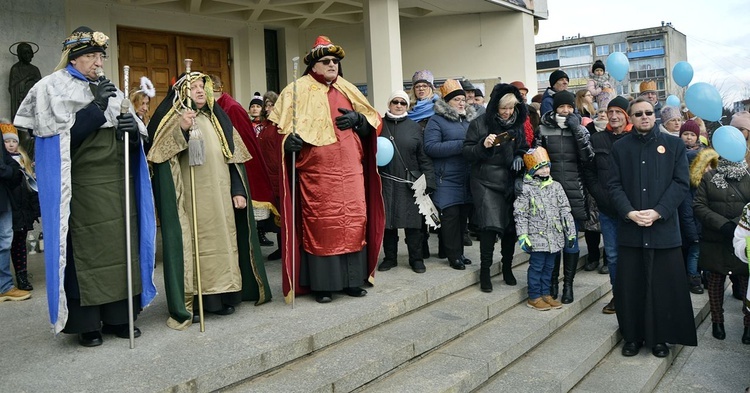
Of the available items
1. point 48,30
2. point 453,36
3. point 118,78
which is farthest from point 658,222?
Result: point 453,36

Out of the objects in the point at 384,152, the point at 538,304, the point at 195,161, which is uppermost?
the point at 384,152

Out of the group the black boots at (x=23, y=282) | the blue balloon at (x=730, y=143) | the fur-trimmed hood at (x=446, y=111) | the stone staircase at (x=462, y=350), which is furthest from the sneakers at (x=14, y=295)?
the blue balloon at (x=730, y=143)

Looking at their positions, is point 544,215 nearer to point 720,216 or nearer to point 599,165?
point 599,165

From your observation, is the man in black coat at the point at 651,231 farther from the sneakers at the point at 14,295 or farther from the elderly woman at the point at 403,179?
the sneakers at the point at 14,295

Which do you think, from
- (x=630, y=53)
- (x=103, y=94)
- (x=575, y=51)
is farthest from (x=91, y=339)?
(x=575, y=51)

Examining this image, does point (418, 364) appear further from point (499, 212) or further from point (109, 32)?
point (109, 32)

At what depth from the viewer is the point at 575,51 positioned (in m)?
40.2

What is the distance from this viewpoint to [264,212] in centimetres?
614

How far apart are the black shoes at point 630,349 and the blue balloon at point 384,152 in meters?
2.46

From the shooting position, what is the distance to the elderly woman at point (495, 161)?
5535 millimetres

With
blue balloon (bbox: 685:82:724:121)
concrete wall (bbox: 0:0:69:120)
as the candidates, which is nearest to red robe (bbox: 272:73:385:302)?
blue balloon (bbox: 685:82:724:121)

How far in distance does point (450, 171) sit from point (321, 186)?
1647mm

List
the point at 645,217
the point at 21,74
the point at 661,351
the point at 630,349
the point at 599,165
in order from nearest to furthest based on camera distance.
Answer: the point at 645,217
the point at 661,351
the point at 630,349
the point at 599,165
the point at 21,74

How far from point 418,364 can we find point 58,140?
8.64 feet
